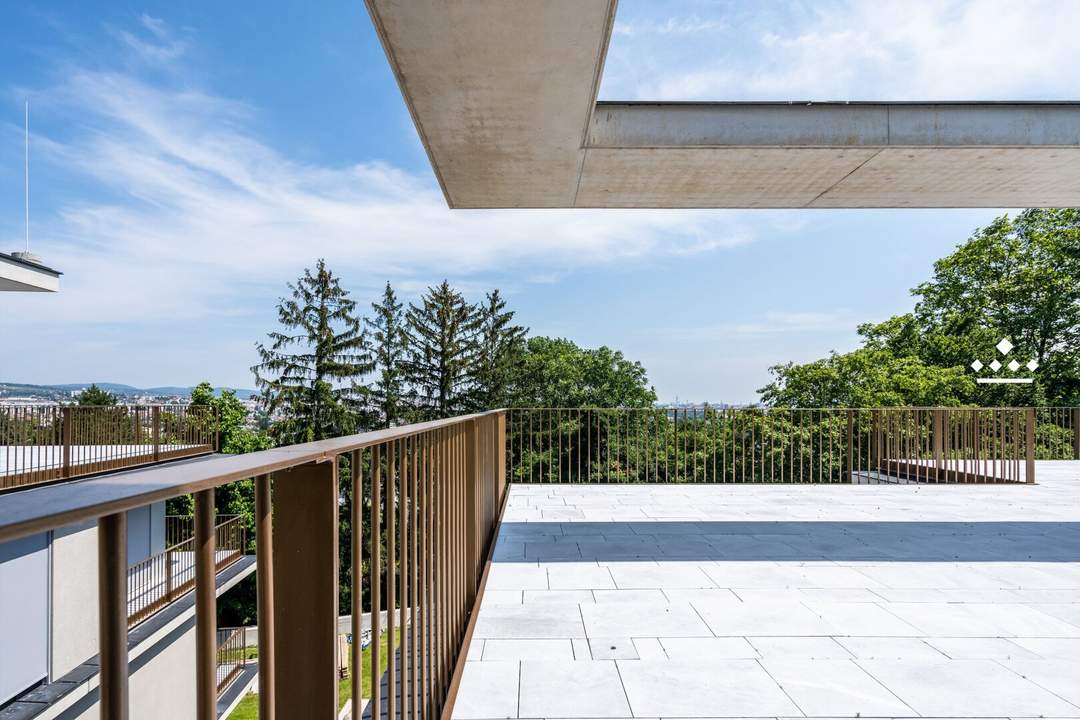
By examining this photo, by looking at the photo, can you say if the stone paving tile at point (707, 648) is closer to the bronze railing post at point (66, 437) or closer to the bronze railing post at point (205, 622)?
the bronze railing post at point (205, 622)

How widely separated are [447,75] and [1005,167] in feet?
12.5

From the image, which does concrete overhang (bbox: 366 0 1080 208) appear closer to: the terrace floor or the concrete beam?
the concrete beam

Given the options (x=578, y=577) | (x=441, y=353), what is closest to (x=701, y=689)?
(x=578, y=577)

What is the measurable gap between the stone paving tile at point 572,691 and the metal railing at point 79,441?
9.28m

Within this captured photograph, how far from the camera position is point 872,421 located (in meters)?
9.62

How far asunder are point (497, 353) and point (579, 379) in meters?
5.62

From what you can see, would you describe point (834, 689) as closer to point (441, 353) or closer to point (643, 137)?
point (643, 137)

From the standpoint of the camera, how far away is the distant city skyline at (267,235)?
33469mm

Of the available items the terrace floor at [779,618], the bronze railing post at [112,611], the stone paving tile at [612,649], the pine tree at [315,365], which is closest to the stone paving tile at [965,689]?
the terrace floor at [779,618]

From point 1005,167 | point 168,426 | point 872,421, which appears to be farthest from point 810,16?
point 168,426

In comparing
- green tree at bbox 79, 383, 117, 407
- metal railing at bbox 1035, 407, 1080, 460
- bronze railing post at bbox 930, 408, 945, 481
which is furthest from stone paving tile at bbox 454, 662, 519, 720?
green tree at bbox 79, 383, 117, 407

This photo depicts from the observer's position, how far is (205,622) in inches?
28.2

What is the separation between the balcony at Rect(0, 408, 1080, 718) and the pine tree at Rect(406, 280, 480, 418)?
24.0 m

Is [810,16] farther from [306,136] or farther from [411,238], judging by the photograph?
[306,136]
